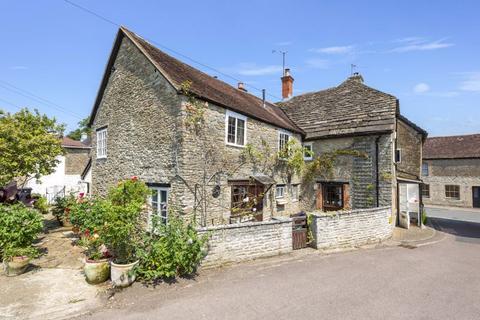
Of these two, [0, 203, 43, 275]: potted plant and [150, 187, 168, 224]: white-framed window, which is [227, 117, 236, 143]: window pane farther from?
[0, 203, 43, 275]: potted plant

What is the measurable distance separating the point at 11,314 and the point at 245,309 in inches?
208

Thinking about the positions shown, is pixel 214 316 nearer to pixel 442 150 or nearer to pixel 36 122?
pixel 36 122

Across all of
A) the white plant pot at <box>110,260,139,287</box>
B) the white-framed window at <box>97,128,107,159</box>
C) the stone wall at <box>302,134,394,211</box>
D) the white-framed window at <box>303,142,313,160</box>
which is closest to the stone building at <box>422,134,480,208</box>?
the stone wall at <box>302,134,394,211</box>

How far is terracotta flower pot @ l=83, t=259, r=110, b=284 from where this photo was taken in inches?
288

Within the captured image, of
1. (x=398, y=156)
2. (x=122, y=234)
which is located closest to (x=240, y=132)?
(x=122, y=234)

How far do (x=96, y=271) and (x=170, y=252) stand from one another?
209 cm

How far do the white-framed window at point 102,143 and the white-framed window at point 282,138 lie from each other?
10.3 metres

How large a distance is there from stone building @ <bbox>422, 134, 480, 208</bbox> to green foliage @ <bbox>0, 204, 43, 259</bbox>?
118 ft

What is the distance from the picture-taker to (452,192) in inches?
1135

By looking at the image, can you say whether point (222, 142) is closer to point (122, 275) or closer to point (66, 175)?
point (122, 275)

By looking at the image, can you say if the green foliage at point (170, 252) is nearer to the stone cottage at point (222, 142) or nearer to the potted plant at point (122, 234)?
the potted plant at point (122, 234)

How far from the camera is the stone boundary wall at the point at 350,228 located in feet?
35.6

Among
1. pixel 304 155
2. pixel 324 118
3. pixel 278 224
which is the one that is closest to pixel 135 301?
pixel 278 224

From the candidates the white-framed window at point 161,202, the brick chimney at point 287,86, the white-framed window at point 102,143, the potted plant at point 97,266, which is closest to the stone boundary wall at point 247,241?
the potted plant at point 97,266
